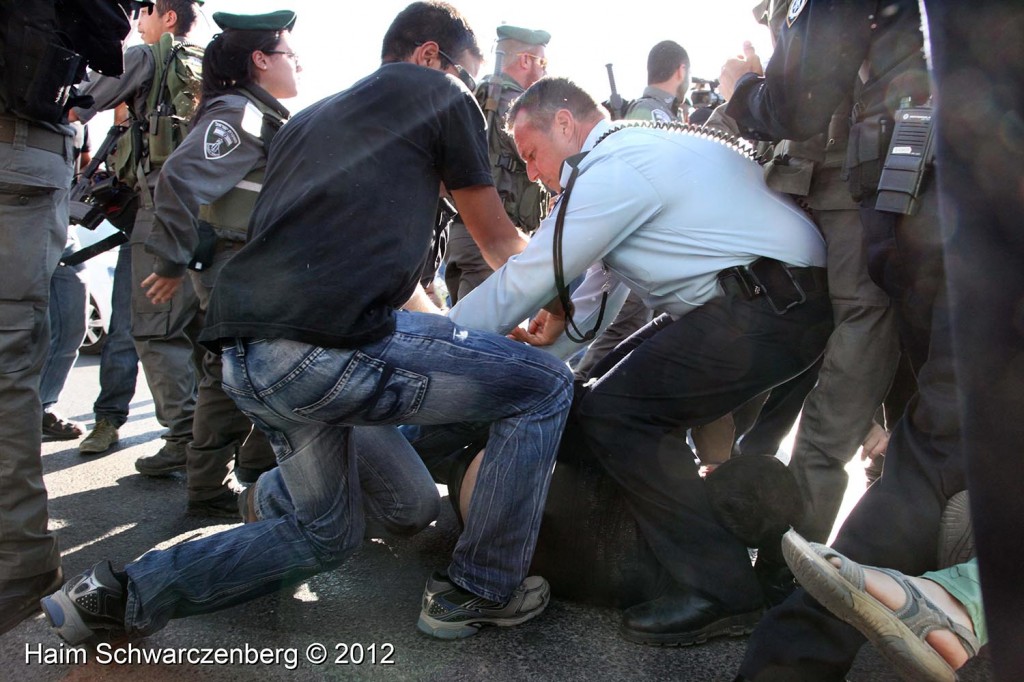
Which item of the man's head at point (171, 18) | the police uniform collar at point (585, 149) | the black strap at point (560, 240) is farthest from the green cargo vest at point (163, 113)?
the black strap at point (560, 240)

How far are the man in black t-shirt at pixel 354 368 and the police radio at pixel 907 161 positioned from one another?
0.81m

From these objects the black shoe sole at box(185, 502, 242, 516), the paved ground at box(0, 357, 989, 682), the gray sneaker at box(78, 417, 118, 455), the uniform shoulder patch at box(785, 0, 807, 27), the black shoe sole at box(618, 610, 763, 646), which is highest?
the uniform shoulder patch at box(785, 0, 807, 27)

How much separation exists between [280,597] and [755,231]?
158 cm

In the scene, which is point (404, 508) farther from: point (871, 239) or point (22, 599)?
point (871, 239)

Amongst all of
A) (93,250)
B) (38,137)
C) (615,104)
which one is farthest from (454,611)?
(615,104)

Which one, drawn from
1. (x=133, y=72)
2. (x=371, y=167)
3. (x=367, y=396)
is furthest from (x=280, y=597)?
(x=133, y=72)

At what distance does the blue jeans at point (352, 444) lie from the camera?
177cm

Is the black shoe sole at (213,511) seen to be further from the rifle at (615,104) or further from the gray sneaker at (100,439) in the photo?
the rifle at (615,104)

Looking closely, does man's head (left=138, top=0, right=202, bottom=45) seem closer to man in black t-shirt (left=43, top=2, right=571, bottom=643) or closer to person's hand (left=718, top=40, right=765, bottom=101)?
man in black t-shirt (left=43, top=2, right=571, bottom=643)

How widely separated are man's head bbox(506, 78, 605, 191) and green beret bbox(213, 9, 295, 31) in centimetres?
98

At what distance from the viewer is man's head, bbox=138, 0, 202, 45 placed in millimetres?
3648

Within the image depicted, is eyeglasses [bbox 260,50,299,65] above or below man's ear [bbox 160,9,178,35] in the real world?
below

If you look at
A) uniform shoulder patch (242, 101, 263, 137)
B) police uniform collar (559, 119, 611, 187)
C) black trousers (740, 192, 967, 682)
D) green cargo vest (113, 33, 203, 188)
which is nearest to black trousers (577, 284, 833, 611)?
black trousers (740, 192, 967, 682)

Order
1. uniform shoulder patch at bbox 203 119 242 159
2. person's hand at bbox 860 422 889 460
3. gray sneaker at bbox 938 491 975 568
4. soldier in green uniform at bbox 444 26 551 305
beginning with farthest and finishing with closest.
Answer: soldier in green uniform at bbox 444 26 551 305 < uniform shoulder patch at bbox 203 119 242 159 < person's hand at bbox 860 422 889 460 < gray sneaker at bbox 938 491 975 568
